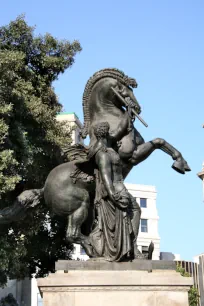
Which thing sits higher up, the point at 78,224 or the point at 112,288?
the point at 78,224

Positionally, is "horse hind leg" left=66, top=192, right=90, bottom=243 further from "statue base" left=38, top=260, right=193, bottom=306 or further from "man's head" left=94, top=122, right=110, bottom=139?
"man's head" left=94, top=122, right=110, bottom=139

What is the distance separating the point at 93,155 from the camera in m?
8.27

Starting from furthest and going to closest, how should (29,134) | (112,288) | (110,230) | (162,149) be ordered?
(29,134), (162,149), (110,230), (112,288)

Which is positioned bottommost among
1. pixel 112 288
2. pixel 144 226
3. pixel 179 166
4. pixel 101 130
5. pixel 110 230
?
pixel 112 288

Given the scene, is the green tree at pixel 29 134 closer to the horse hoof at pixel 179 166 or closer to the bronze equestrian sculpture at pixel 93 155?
the bronze equestrian sculpture at pixel 93 155

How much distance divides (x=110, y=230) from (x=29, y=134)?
1199 centimetres

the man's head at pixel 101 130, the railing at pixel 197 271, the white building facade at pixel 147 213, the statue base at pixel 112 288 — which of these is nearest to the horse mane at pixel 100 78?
the man's head at pixel 101 130

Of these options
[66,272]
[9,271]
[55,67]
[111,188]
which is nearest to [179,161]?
[111,188]

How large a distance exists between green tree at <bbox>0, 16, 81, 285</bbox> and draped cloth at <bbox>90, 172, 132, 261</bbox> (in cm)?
849

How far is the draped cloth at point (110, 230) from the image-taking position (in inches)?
301

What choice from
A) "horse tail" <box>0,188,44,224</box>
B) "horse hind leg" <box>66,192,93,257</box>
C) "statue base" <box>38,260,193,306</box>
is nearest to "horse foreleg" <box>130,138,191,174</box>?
"horse hind leg" <box>66,192,93,257</box>

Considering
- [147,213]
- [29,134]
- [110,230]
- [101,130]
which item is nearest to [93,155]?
[101,130]

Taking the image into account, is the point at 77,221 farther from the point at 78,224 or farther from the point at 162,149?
the point at 162,149

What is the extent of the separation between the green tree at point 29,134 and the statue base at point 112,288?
A: 9179mm
